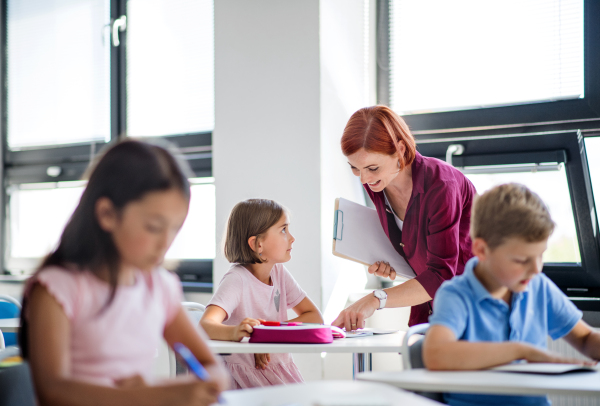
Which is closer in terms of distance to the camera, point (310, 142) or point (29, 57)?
point (310, 142)

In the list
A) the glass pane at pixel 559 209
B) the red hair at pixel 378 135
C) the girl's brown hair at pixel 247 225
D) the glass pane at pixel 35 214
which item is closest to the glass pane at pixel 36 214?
the glass pane at pixel 35 214

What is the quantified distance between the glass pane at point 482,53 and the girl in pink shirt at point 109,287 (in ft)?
7.54

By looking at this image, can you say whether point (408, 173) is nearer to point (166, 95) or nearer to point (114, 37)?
point (166, 95)

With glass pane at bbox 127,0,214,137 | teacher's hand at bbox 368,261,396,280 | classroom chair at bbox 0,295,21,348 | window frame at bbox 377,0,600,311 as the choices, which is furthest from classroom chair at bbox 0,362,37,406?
glass pane at bbox 127,0,214,137

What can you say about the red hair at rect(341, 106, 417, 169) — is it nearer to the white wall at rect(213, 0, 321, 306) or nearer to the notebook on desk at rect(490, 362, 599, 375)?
the white wall at rect(213, 0, 321, 306)

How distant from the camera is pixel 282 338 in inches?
64.7

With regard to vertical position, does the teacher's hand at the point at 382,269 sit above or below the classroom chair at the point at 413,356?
above

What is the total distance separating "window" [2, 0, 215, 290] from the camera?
11.6ft

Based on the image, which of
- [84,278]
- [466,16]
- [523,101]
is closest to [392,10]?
[466,16]

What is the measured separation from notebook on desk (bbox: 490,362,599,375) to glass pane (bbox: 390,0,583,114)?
1.89m

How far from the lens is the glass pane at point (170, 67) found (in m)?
3.51

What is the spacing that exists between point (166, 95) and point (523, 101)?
218 cm

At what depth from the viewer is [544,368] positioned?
1.09 meters

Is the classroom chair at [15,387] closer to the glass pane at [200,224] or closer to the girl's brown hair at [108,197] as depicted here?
the girl's brown hair at [108,197]
